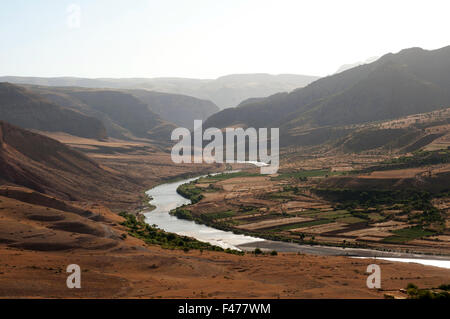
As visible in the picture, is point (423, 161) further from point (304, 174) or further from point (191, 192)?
point (191, 192)

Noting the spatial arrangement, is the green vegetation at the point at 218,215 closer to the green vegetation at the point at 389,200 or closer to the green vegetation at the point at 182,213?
the green vegetation at the point at 182,213

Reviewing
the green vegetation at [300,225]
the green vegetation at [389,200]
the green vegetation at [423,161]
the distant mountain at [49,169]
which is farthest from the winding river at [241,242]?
the green vegetation at [423,161]

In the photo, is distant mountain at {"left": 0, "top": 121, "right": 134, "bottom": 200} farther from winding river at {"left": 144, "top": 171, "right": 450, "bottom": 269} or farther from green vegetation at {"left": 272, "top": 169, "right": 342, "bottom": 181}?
green vegetation at {"left": 272, "top": 169, "right": 342, "bottom": 181}

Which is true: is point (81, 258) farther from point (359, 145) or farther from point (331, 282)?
point (359, 145)

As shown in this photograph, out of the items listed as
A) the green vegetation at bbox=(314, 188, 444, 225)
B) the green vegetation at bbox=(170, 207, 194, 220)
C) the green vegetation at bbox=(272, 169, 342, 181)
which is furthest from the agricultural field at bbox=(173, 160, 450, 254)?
the green vegetation at bbox=(272, 169, 342, 181)

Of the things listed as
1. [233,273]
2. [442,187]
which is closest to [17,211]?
[233,273]

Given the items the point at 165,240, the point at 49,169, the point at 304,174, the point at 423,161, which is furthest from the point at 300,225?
the point at 49,169
